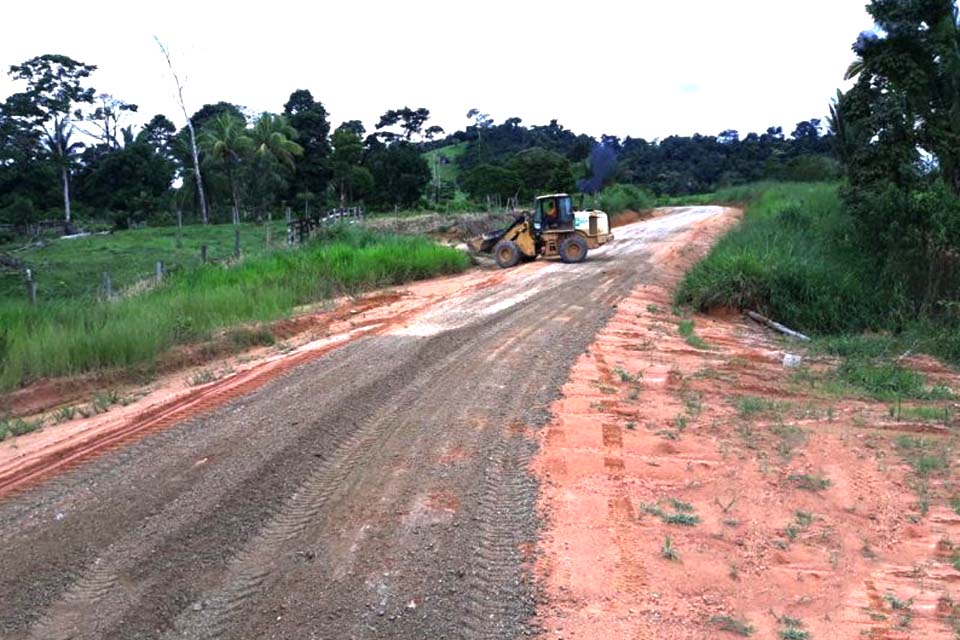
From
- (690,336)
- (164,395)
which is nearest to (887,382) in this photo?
(690,336)

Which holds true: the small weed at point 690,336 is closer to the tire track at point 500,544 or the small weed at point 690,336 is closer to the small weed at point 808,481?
the small weed at point 808,481

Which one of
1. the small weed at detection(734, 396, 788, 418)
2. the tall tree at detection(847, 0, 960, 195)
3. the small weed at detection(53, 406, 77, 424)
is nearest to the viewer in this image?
the small weed at detection(734, 396, 788, 418)

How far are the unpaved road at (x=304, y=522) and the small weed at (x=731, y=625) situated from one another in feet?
3.35

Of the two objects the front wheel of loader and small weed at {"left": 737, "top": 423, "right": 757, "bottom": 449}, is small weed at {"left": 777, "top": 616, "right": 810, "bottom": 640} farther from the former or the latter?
the front wheel of loader

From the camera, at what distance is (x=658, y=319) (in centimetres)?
1388

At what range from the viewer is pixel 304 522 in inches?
206

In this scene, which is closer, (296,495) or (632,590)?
(632,590)

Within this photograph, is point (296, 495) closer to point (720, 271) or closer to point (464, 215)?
point (720, 271)

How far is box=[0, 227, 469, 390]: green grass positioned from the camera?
10.8m

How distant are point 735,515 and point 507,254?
59.6ft

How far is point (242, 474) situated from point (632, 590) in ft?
10.5

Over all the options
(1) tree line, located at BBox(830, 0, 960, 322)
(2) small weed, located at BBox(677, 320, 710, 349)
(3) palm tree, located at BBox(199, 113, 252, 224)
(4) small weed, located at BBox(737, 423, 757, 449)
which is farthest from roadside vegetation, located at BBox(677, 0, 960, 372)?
(3) palm tree, located at BBox(199, 113, 252, 224)

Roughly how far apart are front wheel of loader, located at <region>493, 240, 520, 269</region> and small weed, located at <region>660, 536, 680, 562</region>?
18.5 m

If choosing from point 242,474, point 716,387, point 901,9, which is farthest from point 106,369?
point 901,9
